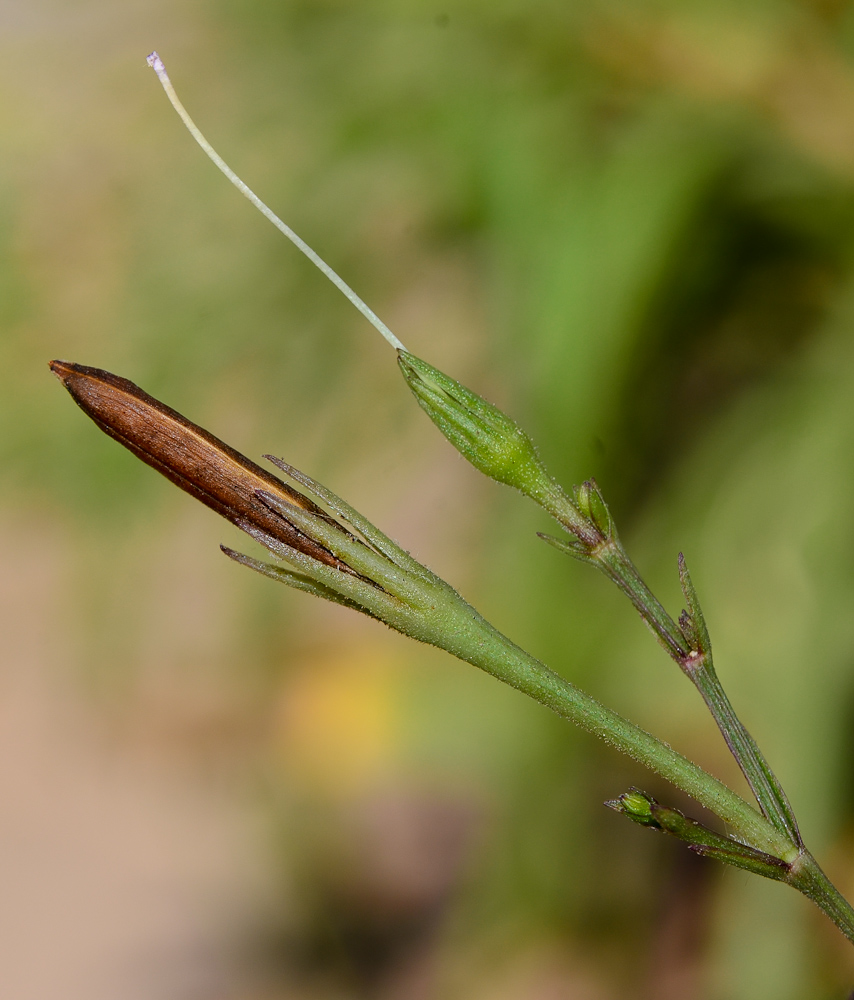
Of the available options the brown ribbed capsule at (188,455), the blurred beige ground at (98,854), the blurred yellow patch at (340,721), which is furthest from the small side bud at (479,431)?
the blurred beige ground at (98,854)

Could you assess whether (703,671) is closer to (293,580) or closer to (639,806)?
(639,806)

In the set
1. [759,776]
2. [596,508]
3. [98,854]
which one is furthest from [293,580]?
[98,854]

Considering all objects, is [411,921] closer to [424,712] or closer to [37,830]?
[424,712]

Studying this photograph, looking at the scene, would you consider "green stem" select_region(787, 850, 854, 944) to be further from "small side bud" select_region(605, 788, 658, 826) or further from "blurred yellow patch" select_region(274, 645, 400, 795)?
"blurred yellow patch" select_region(274, 645, 400, 795)

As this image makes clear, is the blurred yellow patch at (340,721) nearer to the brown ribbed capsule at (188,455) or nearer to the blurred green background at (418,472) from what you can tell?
the blurred green background at (418,472)

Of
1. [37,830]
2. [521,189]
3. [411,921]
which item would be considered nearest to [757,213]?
[521,189]

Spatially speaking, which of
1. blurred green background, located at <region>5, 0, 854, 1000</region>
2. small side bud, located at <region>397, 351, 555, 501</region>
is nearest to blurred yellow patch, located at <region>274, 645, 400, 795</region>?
blurred green background, located at <region>5, 0, 854, 1000</region>
